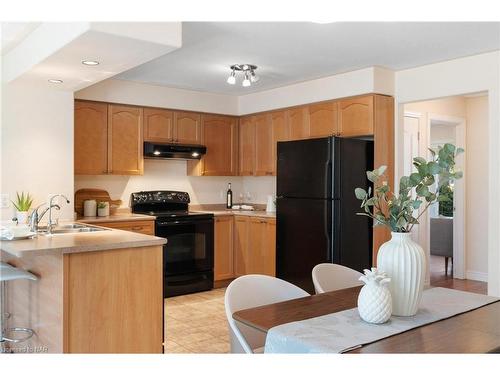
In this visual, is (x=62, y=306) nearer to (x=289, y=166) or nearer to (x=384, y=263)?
(x=384, y=263)

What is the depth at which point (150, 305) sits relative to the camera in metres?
2.86

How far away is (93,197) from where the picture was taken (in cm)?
489

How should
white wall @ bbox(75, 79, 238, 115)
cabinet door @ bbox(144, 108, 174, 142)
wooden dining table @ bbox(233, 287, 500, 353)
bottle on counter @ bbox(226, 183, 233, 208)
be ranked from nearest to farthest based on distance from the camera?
1. wooden dining table @ bbox(233, 287, 500, 353)
2. white wall @ bbox(75, 79, 238, 115)
3. cabinet door @ bbox(144, 108, 174, 142)
4. bottle on counter @ bbox(226, 183, 233, 208)

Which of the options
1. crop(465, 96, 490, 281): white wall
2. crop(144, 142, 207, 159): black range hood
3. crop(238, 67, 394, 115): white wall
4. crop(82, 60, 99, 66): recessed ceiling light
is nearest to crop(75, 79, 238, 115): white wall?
crop(238, 67, 394, 115): white wall

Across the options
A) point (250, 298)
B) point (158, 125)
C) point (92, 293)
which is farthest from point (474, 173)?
point (92, 293)

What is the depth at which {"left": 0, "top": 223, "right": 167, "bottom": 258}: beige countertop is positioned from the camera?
95.6 inches

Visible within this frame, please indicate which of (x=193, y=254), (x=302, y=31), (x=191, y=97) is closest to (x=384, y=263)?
(x=302, y=31)

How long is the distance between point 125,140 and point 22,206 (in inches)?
53.8

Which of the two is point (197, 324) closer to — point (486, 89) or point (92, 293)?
point (92, 293)

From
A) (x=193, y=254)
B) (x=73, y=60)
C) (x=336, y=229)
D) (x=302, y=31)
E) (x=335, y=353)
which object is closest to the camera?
(x=335, y=353)

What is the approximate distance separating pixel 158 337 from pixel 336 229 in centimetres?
193

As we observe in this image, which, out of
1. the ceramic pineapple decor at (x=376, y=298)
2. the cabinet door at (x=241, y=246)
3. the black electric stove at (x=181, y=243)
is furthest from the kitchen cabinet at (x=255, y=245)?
the ceramic pineapple decor at (x=376, y=298)

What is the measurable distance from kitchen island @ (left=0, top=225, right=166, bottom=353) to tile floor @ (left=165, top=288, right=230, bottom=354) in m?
0.52

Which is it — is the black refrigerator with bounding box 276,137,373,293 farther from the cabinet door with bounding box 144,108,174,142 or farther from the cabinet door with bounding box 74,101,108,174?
the cabinet door with bounding box 74,101,108,174
